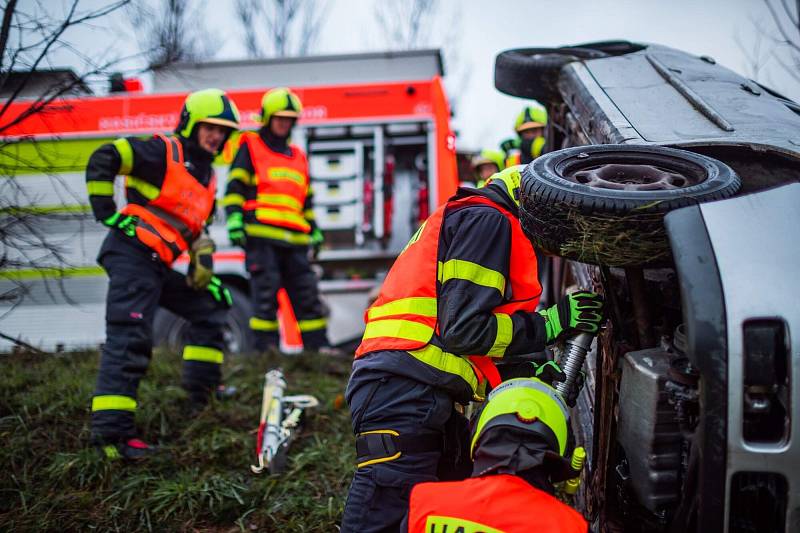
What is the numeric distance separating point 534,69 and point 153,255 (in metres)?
2.29

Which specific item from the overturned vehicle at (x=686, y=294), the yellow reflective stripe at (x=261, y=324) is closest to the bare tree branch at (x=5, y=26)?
the overturned vehicle at (x=686, y=294)

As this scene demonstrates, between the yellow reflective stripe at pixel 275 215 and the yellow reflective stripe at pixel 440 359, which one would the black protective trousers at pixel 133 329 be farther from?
the yellow reflective stripe at pixel 440 359

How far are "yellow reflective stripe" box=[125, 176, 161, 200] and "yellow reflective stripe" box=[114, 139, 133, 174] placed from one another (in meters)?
0.10

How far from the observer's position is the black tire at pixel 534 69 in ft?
11.2

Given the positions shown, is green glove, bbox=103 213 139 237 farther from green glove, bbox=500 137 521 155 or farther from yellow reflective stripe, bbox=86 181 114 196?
green glove, bbox=500 137 521 155

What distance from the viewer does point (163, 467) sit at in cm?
347

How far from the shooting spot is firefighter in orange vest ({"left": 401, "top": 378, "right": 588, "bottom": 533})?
1.61 meters

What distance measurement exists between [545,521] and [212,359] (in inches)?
124

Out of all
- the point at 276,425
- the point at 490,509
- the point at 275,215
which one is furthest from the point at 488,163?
the point at 490,509

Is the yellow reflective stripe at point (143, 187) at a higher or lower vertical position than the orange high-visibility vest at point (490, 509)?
higher

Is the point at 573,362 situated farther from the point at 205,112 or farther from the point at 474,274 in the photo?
the point at 205,112

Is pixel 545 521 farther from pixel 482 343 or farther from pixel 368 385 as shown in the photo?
pixel 368 385

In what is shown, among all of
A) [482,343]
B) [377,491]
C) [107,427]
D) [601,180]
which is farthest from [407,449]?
[107,427]

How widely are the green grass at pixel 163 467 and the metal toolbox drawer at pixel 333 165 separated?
9.63ft
